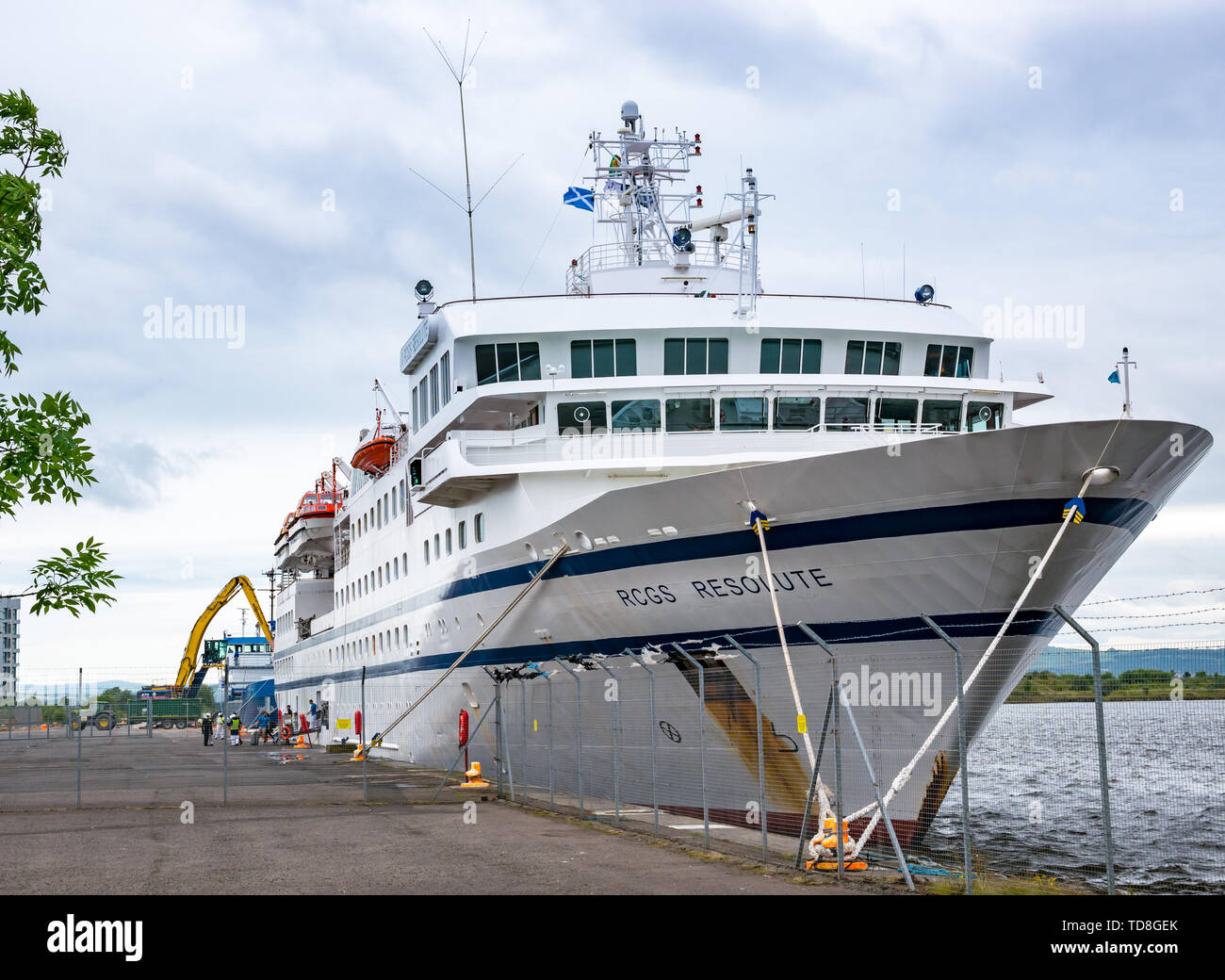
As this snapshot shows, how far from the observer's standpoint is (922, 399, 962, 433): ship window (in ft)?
64.8

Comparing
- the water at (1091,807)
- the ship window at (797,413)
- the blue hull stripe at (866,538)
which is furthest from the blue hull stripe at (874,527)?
the ship window at (797,413)

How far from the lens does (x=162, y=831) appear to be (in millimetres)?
16094

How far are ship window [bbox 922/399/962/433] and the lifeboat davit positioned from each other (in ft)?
55.3

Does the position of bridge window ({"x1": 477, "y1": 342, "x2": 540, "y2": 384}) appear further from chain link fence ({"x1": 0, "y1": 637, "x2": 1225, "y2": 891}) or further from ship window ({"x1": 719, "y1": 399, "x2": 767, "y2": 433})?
chain link fence ({"x1": 0, "y1": 637, "x2": 1225, "y2": 891})

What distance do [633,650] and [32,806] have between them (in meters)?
10.0

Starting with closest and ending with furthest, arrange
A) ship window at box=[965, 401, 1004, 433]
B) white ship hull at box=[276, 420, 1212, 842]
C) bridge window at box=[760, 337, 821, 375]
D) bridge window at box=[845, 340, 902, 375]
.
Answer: white ship hull at box=[276, 420, 1212, 842] → ship window at box=[965, 401, 1004, 433] → bridge window at box=[760, 337, 821, 375] → bridge window at box=[845, 340, 902, 375]

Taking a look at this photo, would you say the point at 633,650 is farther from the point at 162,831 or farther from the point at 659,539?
the point at 162,831

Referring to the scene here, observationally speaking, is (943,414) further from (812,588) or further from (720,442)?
(812,588)

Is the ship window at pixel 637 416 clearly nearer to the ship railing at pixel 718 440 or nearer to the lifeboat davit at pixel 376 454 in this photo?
the ship railing at pixel 718 440

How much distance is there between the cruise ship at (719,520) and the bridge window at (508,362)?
47mm

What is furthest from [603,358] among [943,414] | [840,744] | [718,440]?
[840,744]

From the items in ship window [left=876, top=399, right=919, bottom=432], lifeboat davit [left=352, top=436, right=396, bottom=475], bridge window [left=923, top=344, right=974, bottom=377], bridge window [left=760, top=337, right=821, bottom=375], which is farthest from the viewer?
lifeboat davit [left=352, top=436, right=396, bottom=475]

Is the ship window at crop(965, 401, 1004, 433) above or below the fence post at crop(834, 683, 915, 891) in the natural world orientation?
above

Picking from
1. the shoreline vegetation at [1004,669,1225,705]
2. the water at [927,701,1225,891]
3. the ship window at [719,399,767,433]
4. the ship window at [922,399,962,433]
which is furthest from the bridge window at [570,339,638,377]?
the shoreline vegetation at [1004,669,1225,705]
